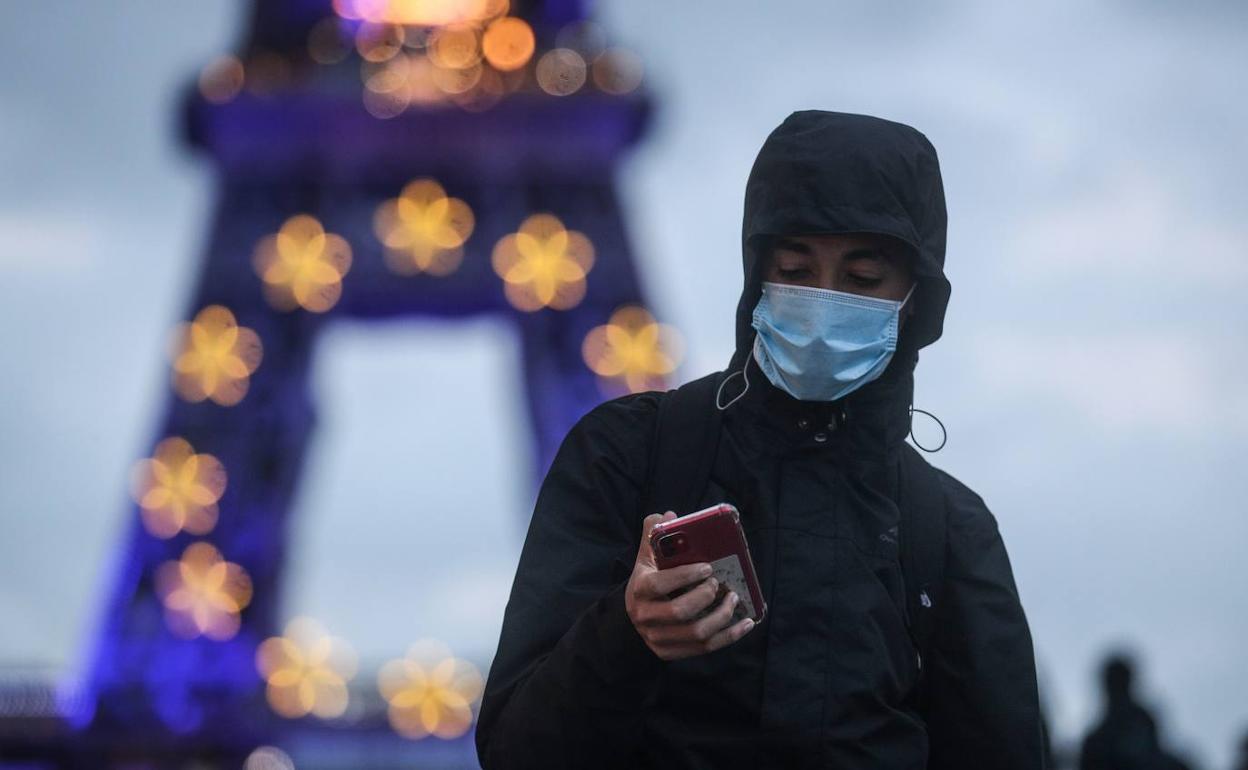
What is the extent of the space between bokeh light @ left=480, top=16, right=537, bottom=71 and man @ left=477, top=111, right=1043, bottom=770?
1665cm

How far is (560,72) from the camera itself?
60.8 ft

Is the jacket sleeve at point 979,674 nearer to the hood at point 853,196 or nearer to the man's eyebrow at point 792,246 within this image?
the hood at point 853,196

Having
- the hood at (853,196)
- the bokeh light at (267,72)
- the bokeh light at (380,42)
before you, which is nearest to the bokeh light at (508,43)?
the bokeh light at (380,42)

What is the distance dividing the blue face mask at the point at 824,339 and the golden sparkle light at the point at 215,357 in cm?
1610

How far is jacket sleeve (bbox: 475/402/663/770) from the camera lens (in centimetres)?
219

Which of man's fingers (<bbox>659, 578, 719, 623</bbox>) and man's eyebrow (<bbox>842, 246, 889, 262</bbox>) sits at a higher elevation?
man's eyebrow (<bbox>842, 246, 889, 262</bbox>)

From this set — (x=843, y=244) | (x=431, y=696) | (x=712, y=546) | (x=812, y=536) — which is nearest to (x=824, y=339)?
(x=843, y=244)

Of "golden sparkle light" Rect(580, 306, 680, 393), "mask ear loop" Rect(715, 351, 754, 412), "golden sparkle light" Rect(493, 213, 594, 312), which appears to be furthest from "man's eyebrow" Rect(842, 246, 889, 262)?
"golden sparkle light" Rect(493, 213, 594, 312)

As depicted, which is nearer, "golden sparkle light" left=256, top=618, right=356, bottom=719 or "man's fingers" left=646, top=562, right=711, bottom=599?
"man's fingers" left=646, top=562, right=711, bottom=599

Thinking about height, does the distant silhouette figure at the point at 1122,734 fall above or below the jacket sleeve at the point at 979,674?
below

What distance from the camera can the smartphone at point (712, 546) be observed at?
2.09 metres

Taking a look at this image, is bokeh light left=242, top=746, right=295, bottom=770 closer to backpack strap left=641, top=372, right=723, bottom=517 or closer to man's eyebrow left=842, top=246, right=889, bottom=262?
backpack strap left=641, top=372, right=723, bottom=517

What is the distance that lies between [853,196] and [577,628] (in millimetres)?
711

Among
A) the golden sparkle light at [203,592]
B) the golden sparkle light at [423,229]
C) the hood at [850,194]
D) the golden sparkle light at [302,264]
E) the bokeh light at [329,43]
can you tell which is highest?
the bokeh light at [329,43]
